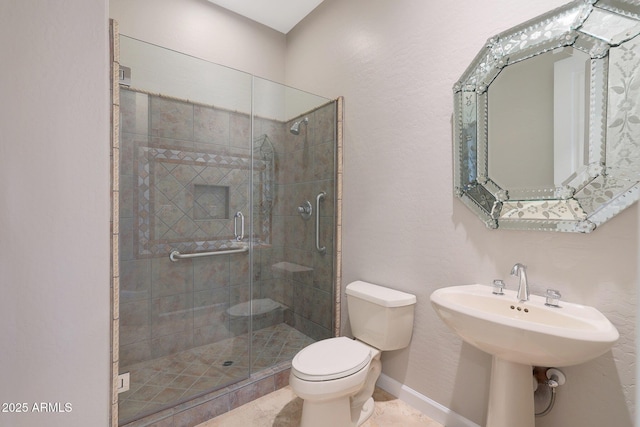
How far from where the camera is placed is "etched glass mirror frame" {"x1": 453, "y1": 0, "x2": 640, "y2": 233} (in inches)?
40.4

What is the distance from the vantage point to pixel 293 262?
7.44 ft

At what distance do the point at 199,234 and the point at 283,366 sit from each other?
3.60 feet

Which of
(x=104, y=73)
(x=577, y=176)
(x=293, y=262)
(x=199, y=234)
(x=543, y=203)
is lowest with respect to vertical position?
(x=293, y=262)

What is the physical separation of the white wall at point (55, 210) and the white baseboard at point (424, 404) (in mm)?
1537

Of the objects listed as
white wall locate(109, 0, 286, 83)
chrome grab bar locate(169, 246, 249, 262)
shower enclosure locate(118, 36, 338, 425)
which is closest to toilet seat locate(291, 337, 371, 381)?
shower enclosure locate(118, 36, 338, 425)

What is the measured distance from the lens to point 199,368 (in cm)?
186

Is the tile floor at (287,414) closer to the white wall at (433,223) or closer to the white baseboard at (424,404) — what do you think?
the white baseboard at (424,404)

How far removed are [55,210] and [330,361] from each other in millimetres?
1347

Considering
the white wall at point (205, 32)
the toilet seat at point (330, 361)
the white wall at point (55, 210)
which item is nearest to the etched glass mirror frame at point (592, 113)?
the toilet seat at point (330, 361)

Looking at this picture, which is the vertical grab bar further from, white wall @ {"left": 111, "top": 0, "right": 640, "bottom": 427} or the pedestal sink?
the pedestal sink

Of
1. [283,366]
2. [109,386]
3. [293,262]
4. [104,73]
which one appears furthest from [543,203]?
[109,386]

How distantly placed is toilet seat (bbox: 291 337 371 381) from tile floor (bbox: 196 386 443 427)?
17.3 inches

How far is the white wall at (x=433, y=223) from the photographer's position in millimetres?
1078

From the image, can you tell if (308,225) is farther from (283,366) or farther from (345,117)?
(283,366)
